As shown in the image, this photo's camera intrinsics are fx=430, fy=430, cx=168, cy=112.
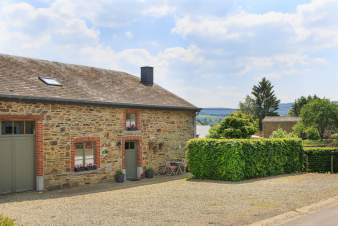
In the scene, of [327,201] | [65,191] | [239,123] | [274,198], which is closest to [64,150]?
[65,191]

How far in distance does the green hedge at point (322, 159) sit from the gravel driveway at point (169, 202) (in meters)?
4.78

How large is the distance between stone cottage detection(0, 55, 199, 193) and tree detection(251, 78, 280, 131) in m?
60.4

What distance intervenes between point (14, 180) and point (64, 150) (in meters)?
2.30

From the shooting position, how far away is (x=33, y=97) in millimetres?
15805

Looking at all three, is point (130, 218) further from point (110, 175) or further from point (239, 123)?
point (239, 123)

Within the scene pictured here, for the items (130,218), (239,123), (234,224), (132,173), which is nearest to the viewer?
(234,224)

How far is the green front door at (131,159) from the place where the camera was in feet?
68.0

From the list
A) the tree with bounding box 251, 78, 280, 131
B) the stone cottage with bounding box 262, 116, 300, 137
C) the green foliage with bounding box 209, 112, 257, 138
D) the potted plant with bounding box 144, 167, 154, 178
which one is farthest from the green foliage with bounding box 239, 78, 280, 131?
the potted plant with bounding box 144, 167, 154, 178

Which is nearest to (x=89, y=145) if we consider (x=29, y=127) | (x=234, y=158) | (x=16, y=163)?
(x=29, y=127)

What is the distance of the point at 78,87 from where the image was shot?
62.8 ft

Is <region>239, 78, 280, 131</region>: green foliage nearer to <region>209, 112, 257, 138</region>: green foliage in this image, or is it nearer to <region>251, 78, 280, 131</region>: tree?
<region>251, 78, 280, 131</region>: tree

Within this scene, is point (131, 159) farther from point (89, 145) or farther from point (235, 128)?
point (235, 128)

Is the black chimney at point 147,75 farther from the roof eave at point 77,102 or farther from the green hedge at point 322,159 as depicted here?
the green hedge at point 322,159

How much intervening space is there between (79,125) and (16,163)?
123 inches
